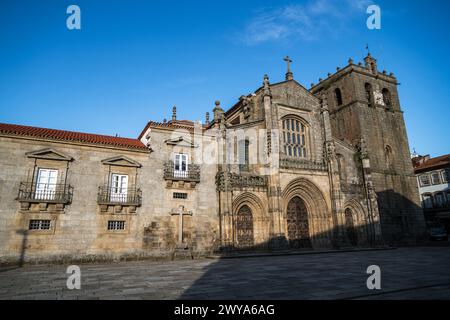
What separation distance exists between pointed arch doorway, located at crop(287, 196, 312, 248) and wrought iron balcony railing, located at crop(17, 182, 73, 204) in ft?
54.5

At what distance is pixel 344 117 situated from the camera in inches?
1342

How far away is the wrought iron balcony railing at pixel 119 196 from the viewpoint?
56.9 ft

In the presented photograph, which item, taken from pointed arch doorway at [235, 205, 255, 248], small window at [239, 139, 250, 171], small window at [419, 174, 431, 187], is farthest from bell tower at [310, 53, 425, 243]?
pointed arch doorway at [235, 205, 255, 248]

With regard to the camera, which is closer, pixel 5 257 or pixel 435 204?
pixel 5 257

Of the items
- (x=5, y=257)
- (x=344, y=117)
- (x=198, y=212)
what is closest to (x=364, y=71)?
(x=344, y=117)

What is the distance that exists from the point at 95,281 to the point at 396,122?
1463 inches

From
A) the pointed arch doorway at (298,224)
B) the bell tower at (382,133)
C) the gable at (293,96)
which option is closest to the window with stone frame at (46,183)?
the pointed arch doorway at (298,224)

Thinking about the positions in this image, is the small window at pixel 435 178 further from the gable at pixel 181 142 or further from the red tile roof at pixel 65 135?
the red tile roof at pixel 65 135

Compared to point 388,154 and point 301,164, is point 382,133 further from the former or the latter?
point 301,164

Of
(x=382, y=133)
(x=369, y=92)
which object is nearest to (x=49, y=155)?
(x=382, y=133)

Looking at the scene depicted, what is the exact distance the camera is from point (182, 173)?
66.0ft

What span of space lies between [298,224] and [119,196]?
14845mm

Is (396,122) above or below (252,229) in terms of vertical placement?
above
